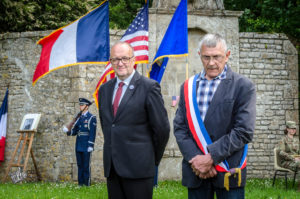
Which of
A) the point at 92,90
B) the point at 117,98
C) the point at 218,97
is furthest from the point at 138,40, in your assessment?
the point at 218,97

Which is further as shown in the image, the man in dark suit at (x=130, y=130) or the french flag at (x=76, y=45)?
the french flag at (x=76, y=45)

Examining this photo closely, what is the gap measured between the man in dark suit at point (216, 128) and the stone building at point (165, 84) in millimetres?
8036

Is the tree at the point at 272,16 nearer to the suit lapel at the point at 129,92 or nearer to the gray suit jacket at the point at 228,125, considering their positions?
the suit lapel at the point at 129,92

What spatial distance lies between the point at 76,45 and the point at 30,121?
462 cm

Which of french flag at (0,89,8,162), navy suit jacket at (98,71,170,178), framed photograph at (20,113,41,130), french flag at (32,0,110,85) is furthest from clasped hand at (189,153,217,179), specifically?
french flag at (0,89,8,162)

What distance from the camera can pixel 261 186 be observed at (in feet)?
31.5

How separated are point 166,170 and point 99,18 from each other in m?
4.93

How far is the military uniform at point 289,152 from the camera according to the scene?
906 cm

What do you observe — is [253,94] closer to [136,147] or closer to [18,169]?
[136,147]

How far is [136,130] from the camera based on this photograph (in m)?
3.50

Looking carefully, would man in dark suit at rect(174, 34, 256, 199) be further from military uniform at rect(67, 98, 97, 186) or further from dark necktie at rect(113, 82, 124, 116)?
military uniform at rect(67, 98, 97, 186)

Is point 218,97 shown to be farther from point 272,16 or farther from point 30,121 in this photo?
point 272,16

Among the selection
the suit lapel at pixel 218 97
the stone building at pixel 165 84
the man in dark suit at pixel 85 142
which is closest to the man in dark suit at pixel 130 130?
the suit lapel at pixel 218 97

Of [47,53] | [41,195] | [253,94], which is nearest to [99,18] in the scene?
[47,53]
